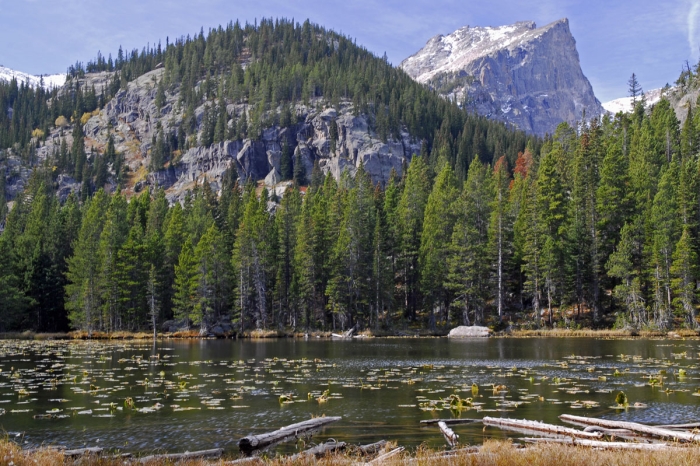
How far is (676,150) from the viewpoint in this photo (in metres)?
96.5

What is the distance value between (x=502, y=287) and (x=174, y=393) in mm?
61334

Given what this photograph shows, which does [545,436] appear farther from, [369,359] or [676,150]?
[676,150]

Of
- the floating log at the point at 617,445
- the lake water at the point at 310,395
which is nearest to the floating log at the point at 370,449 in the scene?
the lake water at the point at 310,395

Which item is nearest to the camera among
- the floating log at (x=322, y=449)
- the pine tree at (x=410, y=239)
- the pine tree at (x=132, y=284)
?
the floating log at (x=322, y=449)

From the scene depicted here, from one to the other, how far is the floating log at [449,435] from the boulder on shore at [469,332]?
54.4 m

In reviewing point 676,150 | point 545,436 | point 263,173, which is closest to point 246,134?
point 263,173

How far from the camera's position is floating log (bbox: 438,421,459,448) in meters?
14.4

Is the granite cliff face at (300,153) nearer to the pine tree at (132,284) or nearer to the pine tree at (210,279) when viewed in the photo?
the pine tree at (210,279)

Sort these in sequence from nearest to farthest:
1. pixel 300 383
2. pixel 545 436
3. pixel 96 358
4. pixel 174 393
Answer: pixel 545 436 < pixel 174 393 < pixel 300 383 < pixel 96 358

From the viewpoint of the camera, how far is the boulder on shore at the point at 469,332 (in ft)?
225

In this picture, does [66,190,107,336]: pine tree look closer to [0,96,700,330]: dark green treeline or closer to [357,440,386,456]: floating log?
[0,96,700,330]: dark green treeline

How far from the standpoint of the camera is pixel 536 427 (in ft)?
50.3

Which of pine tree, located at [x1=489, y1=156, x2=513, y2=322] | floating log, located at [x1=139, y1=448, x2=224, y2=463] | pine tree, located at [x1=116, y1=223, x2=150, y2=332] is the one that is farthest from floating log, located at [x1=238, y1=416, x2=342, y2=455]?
pine tree, located at [x1=116, y1=223, x2=150, y2=332]

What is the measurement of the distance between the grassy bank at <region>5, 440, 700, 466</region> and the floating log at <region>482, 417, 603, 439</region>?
2852 mm
